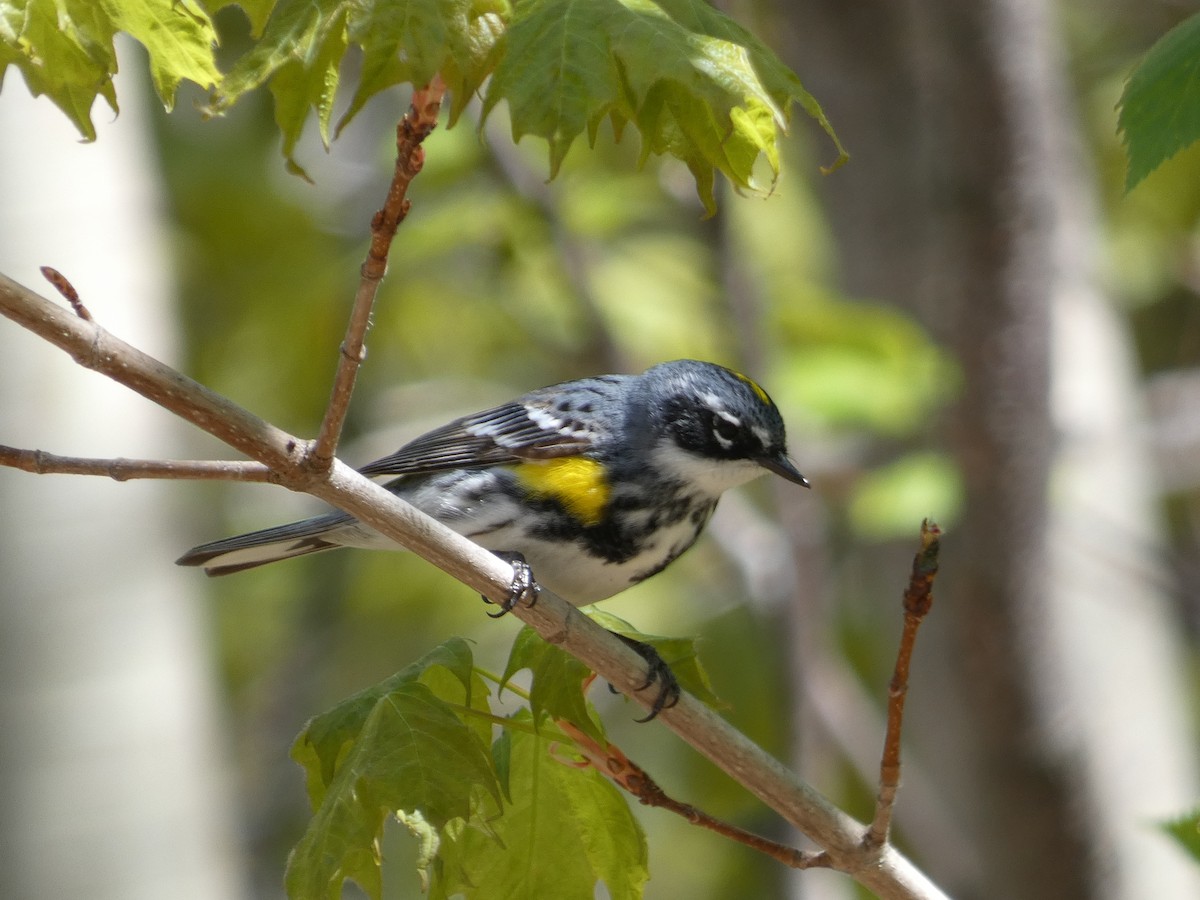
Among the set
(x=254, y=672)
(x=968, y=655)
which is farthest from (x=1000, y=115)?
(x=254, y=672)

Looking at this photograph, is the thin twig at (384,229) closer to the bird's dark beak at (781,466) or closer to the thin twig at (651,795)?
the thin twig at (651,795)

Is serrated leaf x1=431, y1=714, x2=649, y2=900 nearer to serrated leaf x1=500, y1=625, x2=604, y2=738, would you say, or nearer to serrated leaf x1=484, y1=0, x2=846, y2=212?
serrated leaf x1=500, y1=625, x2=604, y2=738

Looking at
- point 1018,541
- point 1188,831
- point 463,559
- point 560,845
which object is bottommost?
point 1188,831

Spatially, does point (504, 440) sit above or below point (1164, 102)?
below

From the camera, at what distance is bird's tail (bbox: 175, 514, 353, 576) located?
113 inches

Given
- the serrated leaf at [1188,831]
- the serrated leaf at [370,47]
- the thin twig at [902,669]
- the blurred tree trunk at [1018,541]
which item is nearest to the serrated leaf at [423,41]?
the serrated leaf at [370,47]

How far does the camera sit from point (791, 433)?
17.2 feet

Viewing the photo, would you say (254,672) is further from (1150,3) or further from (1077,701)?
(1150,3)

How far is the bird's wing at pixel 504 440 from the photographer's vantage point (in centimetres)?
318

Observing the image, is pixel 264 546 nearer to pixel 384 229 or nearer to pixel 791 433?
pixel 384 229

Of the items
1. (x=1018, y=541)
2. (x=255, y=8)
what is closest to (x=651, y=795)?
(x=255, y=8)

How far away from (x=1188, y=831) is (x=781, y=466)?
119cm

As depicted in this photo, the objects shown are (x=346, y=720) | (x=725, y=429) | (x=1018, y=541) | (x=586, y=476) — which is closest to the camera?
(x=346, y=720)

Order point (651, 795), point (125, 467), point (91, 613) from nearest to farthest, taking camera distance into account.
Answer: point (125, 467), point (651, 795), point (91, 613)
